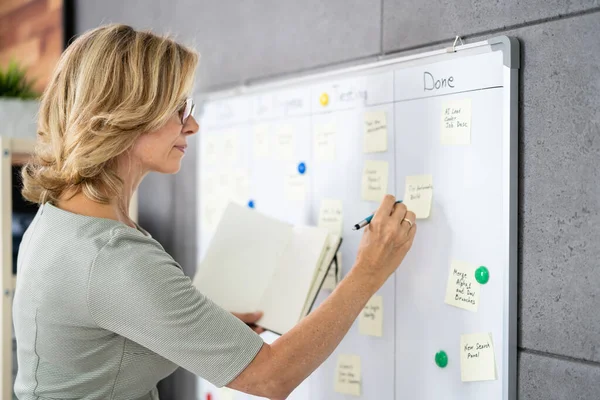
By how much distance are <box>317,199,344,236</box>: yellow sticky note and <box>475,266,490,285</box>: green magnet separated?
386 mm

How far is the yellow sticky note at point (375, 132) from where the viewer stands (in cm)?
139

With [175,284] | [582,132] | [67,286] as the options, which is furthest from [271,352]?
[582,132]

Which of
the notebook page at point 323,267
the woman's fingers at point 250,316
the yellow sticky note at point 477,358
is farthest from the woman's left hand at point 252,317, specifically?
the yellow sticky note at point 477,358

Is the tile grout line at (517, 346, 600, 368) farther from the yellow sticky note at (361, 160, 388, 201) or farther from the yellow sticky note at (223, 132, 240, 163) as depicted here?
the yellow sticky note at (223, 132, 240, 163)

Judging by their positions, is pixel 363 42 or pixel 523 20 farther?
pixel 363 42

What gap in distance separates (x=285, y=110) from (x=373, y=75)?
0.31m

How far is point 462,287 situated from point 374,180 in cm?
32

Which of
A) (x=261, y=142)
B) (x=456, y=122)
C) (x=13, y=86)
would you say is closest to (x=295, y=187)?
(x=261, y=142)

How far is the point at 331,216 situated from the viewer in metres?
1.51

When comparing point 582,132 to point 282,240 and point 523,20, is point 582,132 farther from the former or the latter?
point 282,240

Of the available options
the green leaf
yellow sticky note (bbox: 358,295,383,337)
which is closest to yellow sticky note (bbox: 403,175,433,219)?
yellow sticky note (bbox: 358,295,383,337)

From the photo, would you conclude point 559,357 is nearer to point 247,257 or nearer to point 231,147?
point 247,257

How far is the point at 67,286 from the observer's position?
1060 mm

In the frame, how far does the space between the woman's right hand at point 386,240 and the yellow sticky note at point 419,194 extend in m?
0.07
